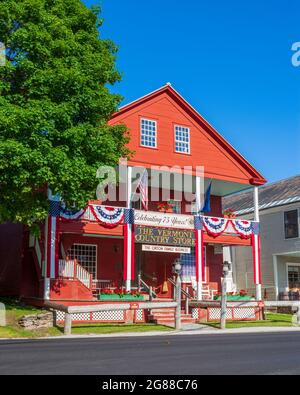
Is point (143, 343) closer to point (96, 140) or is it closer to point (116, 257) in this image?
point (96, 140)

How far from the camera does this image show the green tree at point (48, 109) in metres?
18.8

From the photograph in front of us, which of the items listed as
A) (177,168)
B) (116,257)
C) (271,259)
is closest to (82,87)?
(177,168)

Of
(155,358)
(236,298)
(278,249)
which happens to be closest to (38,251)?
(236,298)

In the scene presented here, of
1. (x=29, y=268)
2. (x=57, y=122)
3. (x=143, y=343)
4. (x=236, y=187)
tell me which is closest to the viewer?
(x=143, y=343)

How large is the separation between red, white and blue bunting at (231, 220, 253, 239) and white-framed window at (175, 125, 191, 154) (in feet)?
14.2

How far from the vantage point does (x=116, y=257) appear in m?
28.2

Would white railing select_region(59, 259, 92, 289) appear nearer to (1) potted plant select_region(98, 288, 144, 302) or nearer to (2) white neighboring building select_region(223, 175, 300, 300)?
(1) potted plant select_region(98, 288, 144, 302)

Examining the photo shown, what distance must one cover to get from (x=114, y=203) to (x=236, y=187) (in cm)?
680

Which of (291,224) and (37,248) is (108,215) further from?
(291,224)

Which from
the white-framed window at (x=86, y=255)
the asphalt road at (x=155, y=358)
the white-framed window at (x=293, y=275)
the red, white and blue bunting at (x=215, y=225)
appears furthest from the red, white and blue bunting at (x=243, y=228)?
the asphalt road at (x=155, y=358)

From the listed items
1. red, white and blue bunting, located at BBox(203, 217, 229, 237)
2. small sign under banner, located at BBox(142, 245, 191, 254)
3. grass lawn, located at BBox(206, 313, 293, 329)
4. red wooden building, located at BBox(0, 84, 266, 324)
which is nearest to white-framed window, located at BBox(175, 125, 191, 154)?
red wooden building, located at BBox(0, 84, 266, 324)

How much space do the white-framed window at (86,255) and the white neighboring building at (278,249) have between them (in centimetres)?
1286

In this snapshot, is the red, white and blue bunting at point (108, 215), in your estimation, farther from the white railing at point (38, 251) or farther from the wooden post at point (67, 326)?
the wooden post at point (67, 326)

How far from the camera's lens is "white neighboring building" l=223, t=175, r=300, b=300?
34.5 metres
